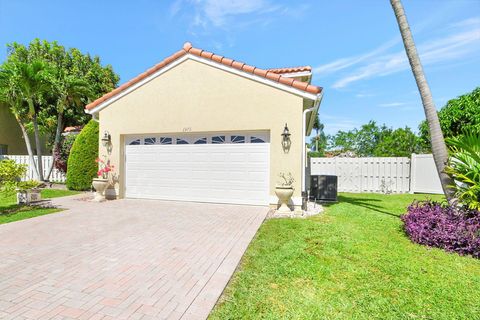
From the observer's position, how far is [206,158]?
9.93 metres

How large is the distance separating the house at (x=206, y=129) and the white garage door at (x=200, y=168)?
4 cm

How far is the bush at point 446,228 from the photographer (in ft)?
16.3

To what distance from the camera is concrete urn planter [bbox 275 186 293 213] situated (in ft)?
26.9

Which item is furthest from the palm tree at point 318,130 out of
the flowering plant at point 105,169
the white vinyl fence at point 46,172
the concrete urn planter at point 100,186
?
the concrete urn planter at point 100,186

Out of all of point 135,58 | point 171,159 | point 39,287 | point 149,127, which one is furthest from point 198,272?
point 135,58

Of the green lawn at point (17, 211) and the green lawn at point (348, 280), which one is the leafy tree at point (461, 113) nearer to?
the green lawn at point (348, 280)

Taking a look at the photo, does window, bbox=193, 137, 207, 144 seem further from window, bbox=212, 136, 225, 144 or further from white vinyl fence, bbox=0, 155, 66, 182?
white vinyl fence, bbox=0, 155, 66, 182

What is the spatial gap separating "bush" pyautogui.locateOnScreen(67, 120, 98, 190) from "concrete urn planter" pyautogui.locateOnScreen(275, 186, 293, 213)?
10.3 m

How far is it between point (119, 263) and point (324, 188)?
29.7 ft

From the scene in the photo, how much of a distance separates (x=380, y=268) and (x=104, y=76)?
25.6 metres

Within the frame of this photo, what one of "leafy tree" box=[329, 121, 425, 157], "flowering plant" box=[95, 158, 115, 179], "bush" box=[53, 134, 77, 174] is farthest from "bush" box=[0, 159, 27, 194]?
"leafy tree" box=[329, 121, 425, 157]

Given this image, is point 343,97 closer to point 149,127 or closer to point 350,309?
point 149,127

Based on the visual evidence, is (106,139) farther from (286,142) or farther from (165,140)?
(286,142)

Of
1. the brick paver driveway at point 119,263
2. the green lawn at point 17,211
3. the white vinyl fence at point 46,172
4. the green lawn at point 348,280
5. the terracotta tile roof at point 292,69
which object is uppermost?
the terracotta tile roof at point 292,69
